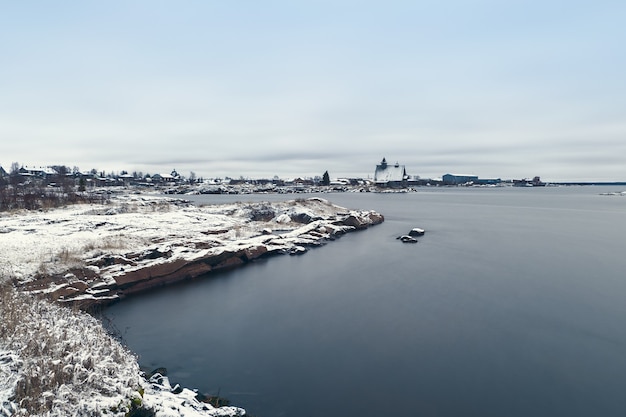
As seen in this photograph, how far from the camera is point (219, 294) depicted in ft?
64.0

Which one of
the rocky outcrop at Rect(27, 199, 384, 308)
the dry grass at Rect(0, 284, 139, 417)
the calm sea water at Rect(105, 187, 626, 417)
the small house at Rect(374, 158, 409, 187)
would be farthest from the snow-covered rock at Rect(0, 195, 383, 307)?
the small house at Rect(374, 158, 409, 187)

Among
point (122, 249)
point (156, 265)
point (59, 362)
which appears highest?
point (59, 362)

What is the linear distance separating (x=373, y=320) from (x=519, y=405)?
6.73 meters

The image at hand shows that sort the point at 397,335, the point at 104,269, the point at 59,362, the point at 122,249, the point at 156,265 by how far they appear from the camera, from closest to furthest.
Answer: the point at 59,362 → the point at 397,335 → the point at 104,269 → the point at 156,265 → the point at 122,249

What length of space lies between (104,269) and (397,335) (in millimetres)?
15389

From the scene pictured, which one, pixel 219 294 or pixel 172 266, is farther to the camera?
pixel 172 266

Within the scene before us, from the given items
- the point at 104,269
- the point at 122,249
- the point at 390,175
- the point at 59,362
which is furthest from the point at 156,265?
the point at 390,175

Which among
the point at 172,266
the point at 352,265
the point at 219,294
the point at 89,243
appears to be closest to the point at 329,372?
the point at 219,294

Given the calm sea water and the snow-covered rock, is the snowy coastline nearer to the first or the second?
the snow-covered rock

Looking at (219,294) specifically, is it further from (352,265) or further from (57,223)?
(57,223)

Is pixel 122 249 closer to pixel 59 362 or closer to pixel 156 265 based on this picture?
pixel 156 265

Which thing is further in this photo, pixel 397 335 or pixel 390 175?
pixel 390 175

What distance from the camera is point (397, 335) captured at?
562 inches

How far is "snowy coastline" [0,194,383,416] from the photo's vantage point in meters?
7.39
